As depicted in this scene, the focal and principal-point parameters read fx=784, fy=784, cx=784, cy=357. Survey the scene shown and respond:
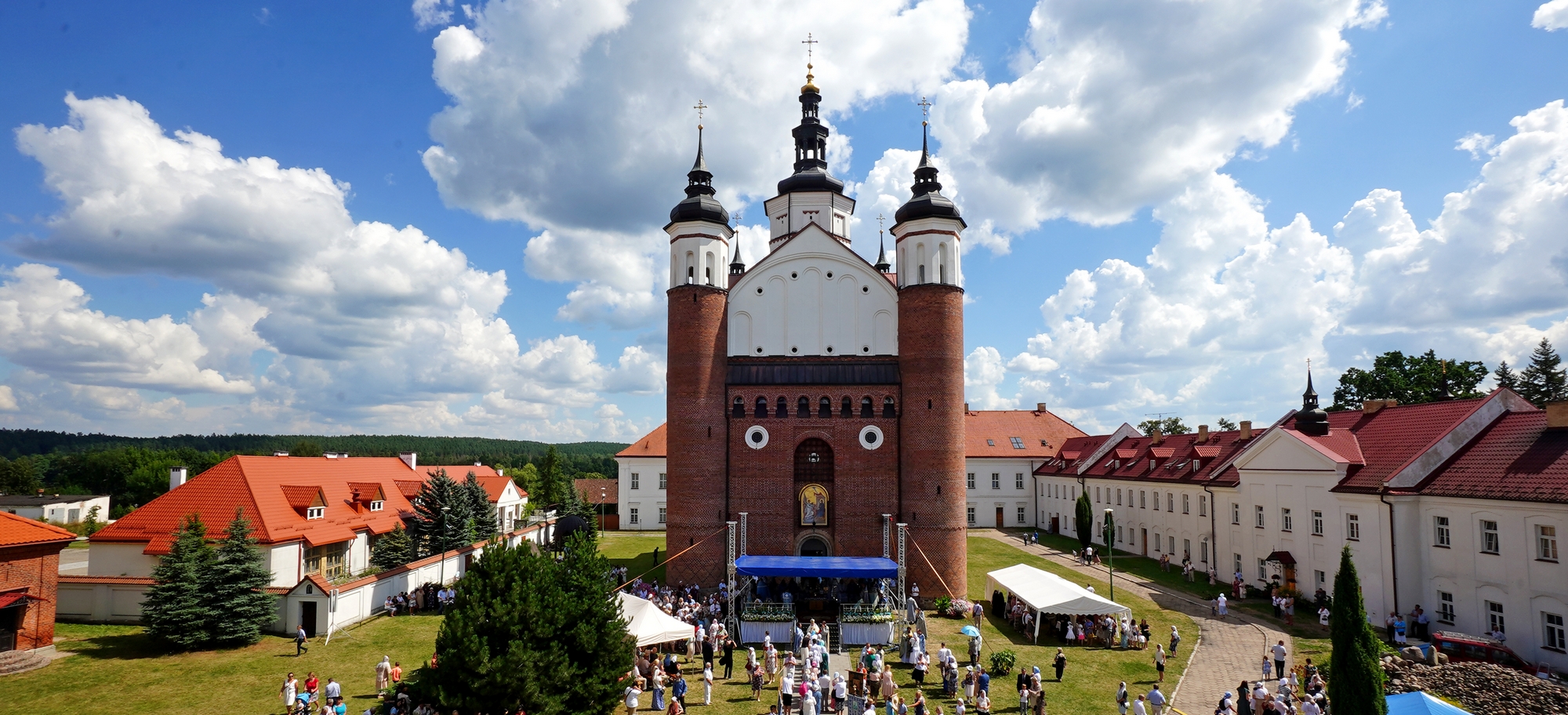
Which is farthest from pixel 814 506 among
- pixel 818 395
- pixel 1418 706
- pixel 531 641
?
pixel 1418 706

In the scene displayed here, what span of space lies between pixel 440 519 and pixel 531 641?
19.3 m

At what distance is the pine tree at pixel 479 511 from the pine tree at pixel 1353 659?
109 feet

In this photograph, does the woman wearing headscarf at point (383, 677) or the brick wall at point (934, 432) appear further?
the brick wall at point (934, 432)

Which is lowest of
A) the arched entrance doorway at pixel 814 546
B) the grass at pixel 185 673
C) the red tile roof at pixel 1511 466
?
the grass at pixel 185 673

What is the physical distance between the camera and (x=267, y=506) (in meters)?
27.8

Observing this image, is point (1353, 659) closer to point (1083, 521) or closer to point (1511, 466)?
point (1511, 466)

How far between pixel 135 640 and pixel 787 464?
65.9ft

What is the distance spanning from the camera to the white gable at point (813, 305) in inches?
1182

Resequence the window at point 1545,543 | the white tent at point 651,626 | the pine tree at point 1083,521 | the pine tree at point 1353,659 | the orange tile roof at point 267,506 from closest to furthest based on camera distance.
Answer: the pine tree at point 1353,659 < the window at point 1545,543 < the white tent at point 651,626 < the orange tile roof at point 267,506 < the pine tree at point 1083,521

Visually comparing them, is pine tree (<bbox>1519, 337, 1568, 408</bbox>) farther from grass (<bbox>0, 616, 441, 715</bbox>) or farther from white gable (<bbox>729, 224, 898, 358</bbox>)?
grass (<bbox>0, 616, 441, 715</bbox>)

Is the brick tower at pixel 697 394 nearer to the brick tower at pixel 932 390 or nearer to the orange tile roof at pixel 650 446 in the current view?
the brick tower at pixel 932 390

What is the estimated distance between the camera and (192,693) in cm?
1783

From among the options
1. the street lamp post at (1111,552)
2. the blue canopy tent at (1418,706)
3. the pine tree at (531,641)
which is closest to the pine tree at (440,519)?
the pine tree at (531,641)

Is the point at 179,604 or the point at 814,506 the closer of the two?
the point at 179,604
